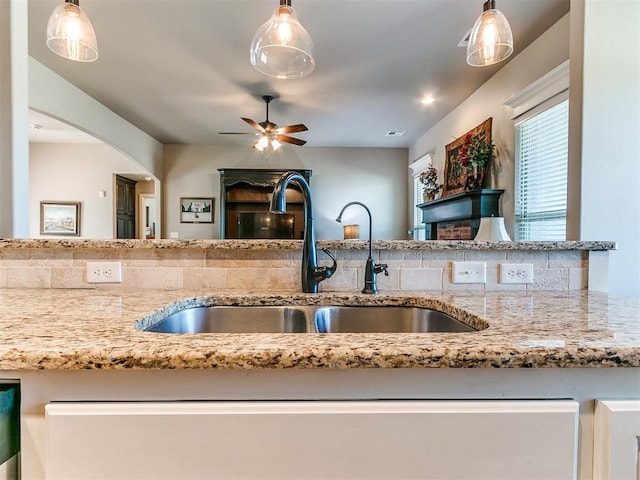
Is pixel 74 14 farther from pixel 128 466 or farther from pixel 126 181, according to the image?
pixel 126 181

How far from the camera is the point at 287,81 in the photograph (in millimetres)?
3234

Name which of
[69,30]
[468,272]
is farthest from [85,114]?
[468,272]

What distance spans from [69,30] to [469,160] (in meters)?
2.94

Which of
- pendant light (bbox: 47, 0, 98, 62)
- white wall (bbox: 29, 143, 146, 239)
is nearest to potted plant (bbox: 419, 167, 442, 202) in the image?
pendant light (bbox: 47, 0, 98, 62)

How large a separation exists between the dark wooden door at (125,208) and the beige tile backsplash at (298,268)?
16.1 feet

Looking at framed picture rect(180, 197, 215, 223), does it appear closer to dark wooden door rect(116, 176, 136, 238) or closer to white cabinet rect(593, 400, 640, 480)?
dark wooden door rect(116, 176, 136, 238)

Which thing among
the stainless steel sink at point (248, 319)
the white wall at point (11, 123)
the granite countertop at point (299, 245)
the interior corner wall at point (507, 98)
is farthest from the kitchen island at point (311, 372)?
the interior corner wall at point (507, 98)

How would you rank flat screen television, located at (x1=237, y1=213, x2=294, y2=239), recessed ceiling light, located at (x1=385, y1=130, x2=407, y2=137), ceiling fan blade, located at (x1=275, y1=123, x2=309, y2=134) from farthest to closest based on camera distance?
flat screen television, located at (x1=237, y1=213, x2=294, y2=239), recessed ceiling light, located at (x1=385, y1=130, x2=407, y2=137), ceiling fan blade, located at (x1=275, y1=123, x2=309, y2=134)

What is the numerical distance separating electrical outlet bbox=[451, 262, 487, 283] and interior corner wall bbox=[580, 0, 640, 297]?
18.2 inches

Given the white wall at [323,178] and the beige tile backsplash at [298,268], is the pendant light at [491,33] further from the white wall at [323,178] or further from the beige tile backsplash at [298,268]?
the white wall at [323,178]

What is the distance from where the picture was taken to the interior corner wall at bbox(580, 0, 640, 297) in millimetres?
1270

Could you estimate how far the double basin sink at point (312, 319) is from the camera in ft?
3.43

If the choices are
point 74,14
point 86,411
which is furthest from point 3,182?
point 86,411

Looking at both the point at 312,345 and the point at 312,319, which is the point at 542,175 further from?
the point at 312,345
